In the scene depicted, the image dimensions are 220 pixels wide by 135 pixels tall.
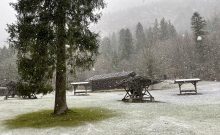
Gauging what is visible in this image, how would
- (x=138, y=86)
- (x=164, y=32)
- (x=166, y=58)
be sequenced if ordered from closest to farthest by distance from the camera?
(x=138, y=86) → (x=166, y=58) → (x=164, y=32)

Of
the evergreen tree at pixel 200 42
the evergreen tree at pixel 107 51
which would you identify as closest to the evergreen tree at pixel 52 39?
the evergreen tree at pixel 200 42

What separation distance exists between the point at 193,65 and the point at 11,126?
6548 cm

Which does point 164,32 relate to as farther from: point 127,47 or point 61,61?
point 61,61

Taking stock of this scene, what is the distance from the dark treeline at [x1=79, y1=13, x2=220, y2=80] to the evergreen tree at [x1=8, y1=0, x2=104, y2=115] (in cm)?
3993

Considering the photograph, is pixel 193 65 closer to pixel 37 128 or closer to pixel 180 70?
pixel 180 70

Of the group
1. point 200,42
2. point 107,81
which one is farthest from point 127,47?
point 107,81

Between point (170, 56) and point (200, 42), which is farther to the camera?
point (170, 56)

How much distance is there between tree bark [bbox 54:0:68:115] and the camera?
1709cm

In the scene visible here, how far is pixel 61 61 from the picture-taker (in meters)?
17.1

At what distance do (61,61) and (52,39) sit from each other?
1.49 meters

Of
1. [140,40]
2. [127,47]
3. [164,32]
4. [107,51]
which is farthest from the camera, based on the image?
[107,51]

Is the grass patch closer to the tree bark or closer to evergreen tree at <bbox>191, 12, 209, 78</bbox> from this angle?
the tree bark

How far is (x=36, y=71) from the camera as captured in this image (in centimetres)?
1698

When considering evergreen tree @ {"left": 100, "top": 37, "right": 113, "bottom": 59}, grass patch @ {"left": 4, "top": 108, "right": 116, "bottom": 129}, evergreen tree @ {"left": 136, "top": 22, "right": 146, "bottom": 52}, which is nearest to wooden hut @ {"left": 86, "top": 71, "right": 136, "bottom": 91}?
grass patch @ {"left": 4, "top": 108, "right": 116, "bottom": 129}
